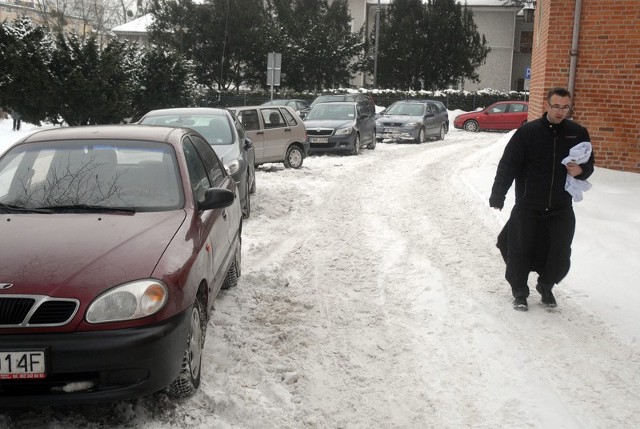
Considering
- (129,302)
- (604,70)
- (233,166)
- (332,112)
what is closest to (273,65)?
(332,112)

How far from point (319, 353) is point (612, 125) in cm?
825

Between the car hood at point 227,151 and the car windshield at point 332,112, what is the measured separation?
34.7ft

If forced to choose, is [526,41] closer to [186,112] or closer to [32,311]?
[186,112]

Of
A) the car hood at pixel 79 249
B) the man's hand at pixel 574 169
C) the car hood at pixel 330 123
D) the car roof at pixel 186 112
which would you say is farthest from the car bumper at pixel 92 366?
the car hood at pixel 330 123

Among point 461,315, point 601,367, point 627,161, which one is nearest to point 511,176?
point 461,315

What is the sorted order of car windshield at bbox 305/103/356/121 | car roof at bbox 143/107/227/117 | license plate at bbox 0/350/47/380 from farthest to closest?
1. car windshield at bbox 305/103/356/121
2. car roof at bbox 143/107/227/117
3. license plate at bbox 0/350/47/380

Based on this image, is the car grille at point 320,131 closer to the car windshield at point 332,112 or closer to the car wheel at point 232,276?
the car windshield at point 332,112

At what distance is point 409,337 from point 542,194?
1638 mm

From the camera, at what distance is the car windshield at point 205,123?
33.4 ft

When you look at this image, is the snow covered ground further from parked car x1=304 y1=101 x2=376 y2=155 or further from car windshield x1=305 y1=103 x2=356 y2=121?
car windshield x1=305 y1=103 x2=356 y2=121

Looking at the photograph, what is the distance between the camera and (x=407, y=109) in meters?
26.1

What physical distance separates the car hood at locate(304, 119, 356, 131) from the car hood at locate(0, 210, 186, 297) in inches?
604

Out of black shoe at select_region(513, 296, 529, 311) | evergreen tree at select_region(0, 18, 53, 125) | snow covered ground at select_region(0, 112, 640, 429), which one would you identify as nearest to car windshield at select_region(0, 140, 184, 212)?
snow covered ground at select_region(0, 112, 640, 429)

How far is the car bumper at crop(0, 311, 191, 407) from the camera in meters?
3.26
